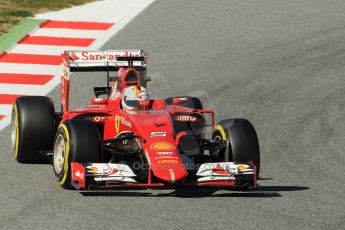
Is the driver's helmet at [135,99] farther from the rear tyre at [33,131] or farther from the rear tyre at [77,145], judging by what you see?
the rear tyre at [33,131]

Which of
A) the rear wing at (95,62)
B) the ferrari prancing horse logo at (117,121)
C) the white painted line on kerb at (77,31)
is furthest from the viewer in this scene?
Answer: the white painted line on kerb at (77,31)

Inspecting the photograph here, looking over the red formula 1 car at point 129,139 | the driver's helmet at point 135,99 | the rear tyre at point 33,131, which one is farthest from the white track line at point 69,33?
the driver's helmet at point 135,99

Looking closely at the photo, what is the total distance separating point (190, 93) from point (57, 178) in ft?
18.7

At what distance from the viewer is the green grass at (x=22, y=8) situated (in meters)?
22.9

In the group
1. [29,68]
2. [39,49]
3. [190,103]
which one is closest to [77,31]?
[39,49]

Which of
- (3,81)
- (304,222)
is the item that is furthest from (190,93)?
(304,222)

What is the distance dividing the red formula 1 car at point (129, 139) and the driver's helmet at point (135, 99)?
0.04ft

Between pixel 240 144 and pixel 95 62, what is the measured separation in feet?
9.87

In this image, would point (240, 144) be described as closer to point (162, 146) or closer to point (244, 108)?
point (162, 146)

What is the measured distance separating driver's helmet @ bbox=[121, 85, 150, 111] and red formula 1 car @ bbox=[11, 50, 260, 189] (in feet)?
0.04

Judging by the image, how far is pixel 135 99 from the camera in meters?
14.6

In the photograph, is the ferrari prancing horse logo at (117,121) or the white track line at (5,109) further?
the white track line at (5,109)

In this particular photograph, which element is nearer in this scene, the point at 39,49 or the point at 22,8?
the point at 39,49

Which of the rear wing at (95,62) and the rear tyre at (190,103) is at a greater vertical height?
the rear wing at (95,62)
